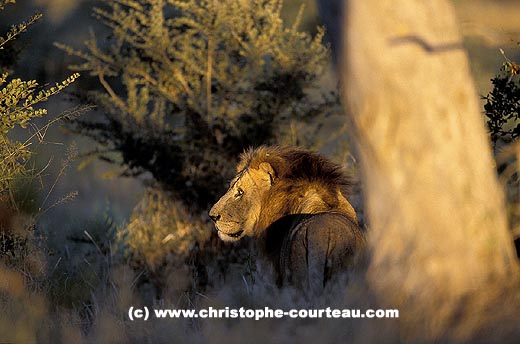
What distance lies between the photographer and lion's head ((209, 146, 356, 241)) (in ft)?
22.5

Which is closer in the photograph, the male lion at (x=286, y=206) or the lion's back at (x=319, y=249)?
the lion's back at (x=319, y=249)

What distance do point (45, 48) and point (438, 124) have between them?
18.4 m

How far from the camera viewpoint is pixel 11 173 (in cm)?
739

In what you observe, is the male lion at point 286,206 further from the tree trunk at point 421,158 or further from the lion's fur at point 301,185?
the tree trunk at point 421,158

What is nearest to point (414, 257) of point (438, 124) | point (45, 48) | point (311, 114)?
point (438, 124)

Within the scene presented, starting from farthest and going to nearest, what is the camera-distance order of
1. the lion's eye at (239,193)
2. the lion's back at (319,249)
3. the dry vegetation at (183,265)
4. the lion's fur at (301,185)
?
the lion's eye at (239,193)
the lion's fur at (301,185)
the lion's back at (319,249)
the dry vegetation at (183,265)

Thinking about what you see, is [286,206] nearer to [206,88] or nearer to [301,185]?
[301,185]

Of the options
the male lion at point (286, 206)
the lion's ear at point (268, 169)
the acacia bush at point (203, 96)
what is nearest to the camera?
the male lion at point (286, 206)

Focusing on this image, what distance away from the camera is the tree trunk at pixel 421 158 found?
5.45 meters

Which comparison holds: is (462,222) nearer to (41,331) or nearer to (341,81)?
(341,81)

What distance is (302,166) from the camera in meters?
6.95

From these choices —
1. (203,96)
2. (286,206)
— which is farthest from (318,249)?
(203,96)

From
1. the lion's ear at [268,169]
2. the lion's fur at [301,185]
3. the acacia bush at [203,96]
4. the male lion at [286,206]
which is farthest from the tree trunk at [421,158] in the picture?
the acacia bush at [203,96]

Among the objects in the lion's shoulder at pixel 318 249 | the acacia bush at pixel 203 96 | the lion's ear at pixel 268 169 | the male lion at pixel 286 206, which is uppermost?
the acacia bush at pixel 203 96
